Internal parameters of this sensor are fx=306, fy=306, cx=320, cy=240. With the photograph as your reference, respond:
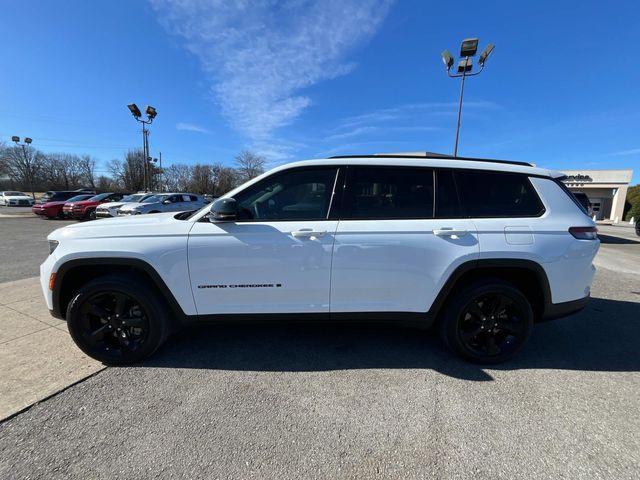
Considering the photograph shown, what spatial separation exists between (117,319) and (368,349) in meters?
2.37

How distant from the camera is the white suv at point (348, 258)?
2.62 m

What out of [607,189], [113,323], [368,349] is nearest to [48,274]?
[113,323]

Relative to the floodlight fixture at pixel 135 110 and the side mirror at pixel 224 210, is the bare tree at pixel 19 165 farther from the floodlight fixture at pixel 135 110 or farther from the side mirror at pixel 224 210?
the side mirror at pixel 224 210

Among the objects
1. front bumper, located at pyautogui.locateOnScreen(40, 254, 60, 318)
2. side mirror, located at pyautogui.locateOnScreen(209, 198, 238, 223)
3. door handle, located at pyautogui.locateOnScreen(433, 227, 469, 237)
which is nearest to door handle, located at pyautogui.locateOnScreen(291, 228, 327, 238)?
side mirror, located at pyautogui.locateOnScreen(209, 198, 238, 223)

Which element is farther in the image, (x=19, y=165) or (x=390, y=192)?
(x=19, y=165)

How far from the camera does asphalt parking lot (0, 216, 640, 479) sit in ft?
5.94

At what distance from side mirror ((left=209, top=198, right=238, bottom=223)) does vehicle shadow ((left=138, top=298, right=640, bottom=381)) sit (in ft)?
4.43

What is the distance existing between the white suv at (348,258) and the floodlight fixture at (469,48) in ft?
40.6

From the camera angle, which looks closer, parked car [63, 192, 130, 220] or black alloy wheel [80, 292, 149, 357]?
black alloy wheel [80, 292, 149, 357]

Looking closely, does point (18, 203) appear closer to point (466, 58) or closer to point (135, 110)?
point (135, 110)

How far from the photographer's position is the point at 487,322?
9.29ft

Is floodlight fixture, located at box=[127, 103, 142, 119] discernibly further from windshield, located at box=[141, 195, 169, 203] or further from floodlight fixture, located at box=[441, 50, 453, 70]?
floodlight fixture, located at box=[441, 50, 453, 70]

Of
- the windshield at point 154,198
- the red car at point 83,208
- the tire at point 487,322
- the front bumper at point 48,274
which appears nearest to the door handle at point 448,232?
the tire at point 487,322

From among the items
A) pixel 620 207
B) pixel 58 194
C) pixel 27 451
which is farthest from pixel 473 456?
pixel 620 207
